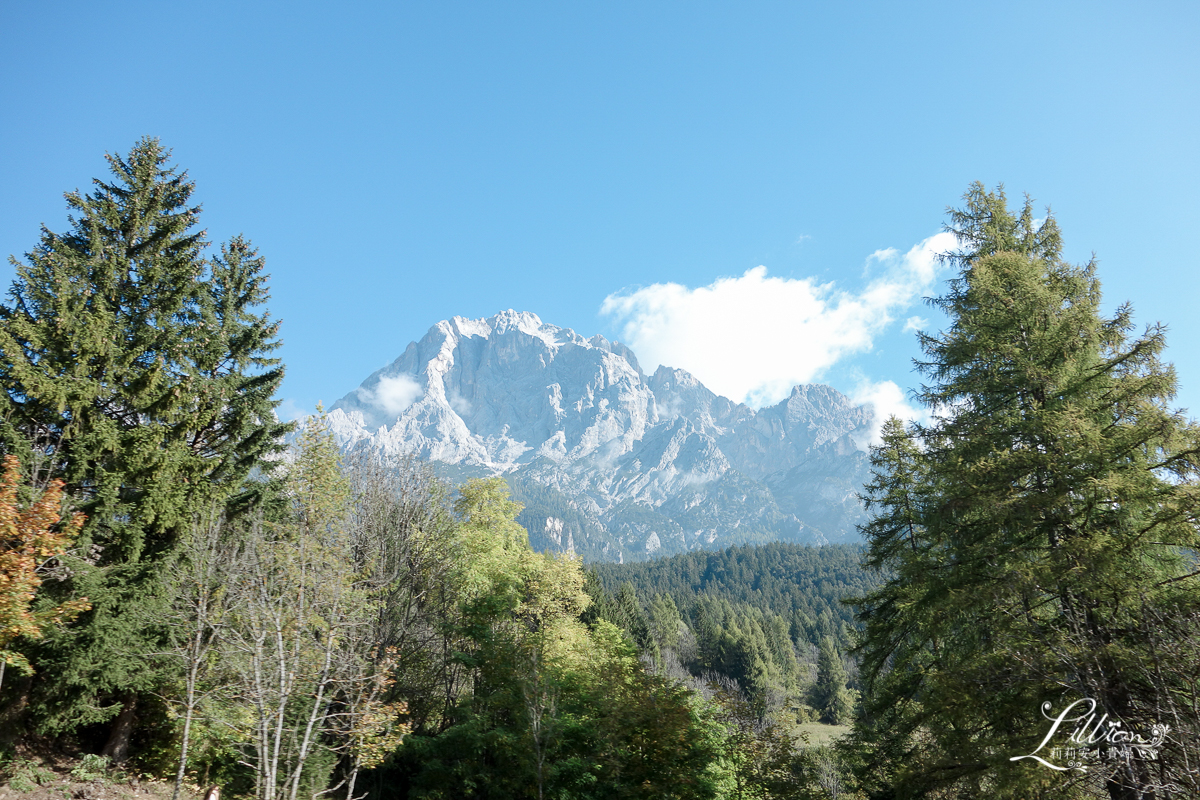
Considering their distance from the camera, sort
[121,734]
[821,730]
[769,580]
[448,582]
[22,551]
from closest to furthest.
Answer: [22,551]
[121,734]
[448,582]
[821,730]
[769,580]

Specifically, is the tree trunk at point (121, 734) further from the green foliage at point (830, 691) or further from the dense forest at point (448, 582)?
the green foliage at point (830, 691)

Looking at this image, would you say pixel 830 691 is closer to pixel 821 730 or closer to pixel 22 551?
pixel 821 730

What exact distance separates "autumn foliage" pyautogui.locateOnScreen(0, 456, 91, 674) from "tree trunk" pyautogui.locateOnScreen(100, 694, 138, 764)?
4.20 metres

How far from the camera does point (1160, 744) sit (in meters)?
4.95

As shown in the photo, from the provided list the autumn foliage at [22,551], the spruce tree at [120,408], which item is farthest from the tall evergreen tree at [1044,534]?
the spruce tree at [120,408]

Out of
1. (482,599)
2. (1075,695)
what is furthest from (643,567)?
(1075,695)

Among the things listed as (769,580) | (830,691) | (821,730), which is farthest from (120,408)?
(769,580)

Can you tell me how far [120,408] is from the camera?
1324cm

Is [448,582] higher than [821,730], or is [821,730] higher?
[448,582]

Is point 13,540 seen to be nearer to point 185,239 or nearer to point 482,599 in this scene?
point 185,239

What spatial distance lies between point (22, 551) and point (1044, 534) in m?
17.4

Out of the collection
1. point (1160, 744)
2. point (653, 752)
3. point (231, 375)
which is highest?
point (231, 375)

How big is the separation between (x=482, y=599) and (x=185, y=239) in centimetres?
1406

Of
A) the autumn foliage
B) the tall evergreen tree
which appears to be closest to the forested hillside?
the tall evergreen tree
